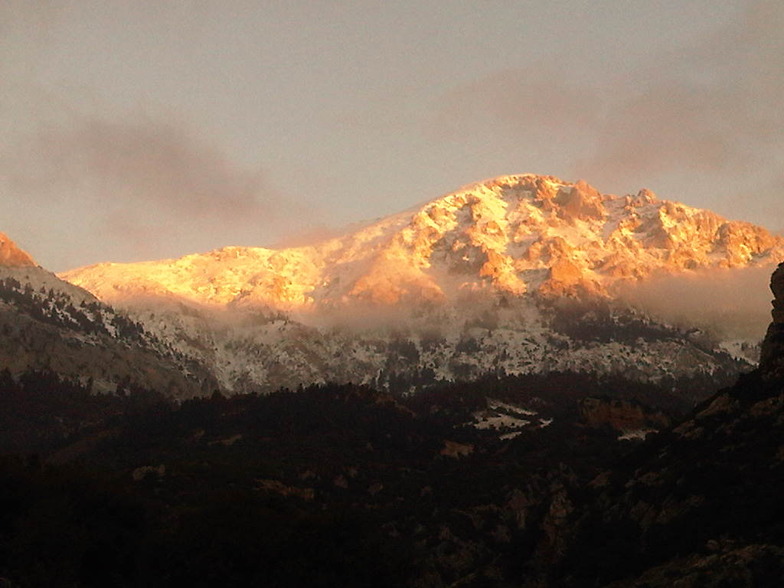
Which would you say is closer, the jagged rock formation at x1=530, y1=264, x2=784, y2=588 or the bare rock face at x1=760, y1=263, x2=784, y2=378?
the jagged rock formation at x1=530, y1=264, x2=784, y2=588

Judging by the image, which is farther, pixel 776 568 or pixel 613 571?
pixel 613 571

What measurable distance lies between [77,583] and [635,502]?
6269 cm

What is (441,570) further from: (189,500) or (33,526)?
A: (33,526)

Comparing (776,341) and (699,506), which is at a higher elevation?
(776,341)

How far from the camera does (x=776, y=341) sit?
148 metres

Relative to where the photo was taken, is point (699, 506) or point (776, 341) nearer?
point (699, 506)

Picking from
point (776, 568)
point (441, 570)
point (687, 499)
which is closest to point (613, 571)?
point (687, 499)

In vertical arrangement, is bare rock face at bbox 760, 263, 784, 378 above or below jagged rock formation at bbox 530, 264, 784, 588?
above

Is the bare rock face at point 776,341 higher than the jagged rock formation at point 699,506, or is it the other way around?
the bare rock face at point 776,341

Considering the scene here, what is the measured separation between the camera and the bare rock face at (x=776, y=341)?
456 ft

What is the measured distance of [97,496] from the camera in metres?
129

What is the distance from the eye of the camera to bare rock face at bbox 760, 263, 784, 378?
138875 millimetres

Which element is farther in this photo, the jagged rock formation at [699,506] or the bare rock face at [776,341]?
the bare rock face at [776,341]

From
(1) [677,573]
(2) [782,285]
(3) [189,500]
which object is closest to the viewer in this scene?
(1) [677,573]
